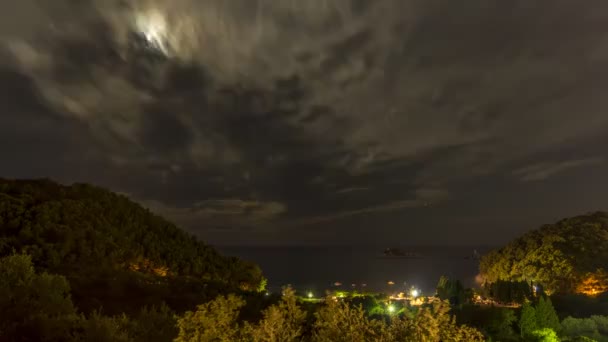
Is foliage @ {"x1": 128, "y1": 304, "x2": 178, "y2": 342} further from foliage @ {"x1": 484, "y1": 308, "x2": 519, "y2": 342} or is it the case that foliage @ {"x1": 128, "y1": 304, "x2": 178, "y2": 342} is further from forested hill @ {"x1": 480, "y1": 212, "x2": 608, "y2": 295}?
forested hill @ {"x1": 480, "y1": 212, "x2": 608, "y2": 295}

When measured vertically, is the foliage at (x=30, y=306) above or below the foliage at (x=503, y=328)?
above

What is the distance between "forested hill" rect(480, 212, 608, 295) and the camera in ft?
169

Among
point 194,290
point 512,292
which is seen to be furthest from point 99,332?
point 512,292

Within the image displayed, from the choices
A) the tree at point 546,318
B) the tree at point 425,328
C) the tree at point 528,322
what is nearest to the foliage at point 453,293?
the tree at point 528,322

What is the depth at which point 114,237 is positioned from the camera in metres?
44.7

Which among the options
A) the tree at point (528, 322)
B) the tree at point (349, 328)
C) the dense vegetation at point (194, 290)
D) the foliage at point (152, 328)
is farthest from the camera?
the tree at point (528, 322)

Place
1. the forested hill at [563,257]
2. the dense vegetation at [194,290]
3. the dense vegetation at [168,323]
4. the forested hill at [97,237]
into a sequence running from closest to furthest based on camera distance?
the dense vegetation at [168,323]
the dense vegetation at [194,290]
the forested hill at [97,237]
the forested hill at [563,257]

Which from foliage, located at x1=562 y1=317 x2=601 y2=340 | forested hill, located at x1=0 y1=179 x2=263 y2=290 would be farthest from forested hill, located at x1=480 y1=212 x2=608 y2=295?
forested hill, located at x1=0 y1=179 x2=263 y2=290

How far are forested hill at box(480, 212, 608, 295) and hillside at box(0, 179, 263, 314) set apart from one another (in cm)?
3574

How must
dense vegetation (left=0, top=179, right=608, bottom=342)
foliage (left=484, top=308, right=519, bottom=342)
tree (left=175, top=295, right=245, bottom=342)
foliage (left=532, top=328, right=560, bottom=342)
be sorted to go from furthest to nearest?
foliage (left=484, top=308, right=519, bottom=342) < foliage (left=532, top=328, right=560, bottom=342) < tree (left=175, top=295, right=245, bottom=342) < dense vegetation (left=0, top=179, right=608, bottom=342)

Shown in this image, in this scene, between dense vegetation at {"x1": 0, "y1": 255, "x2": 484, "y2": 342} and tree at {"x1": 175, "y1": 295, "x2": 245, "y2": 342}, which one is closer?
dense vegetation at {"x1": 0, "y1": 255, "x2": 484, "y2": 342}

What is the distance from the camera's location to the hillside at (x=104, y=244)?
34.5 meters

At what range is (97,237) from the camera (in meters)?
41.6

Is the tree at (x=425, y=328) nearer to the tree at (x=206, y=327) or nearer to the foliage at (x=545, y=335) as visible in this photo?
the tree at (x=206, y=327)
